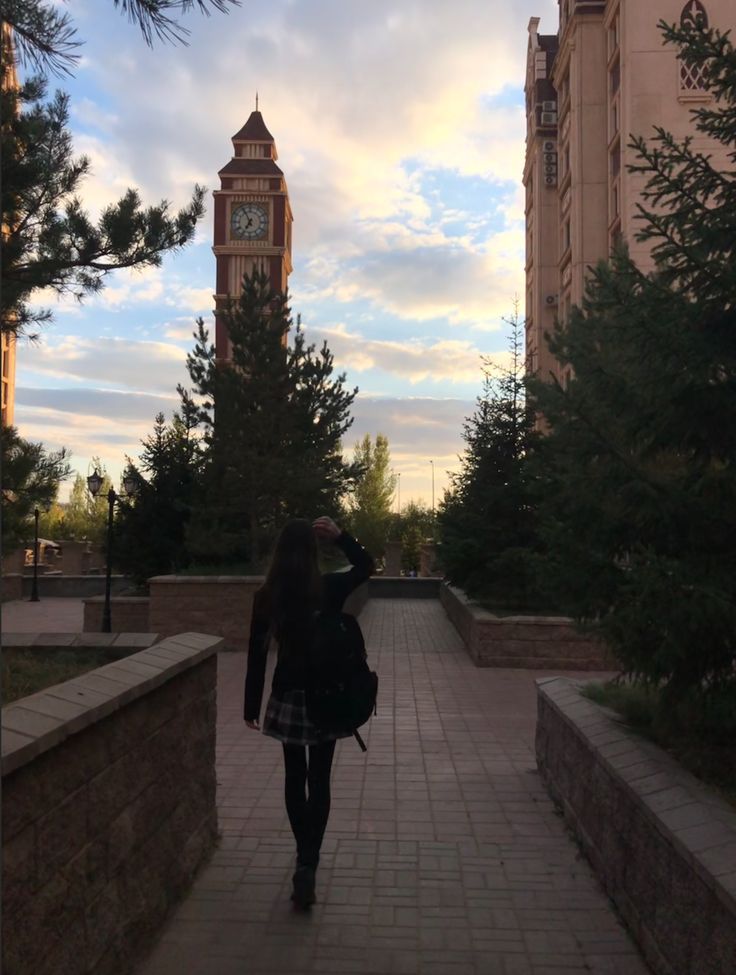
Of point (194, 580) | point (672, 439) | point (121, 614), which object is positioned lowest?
point (121, 614)

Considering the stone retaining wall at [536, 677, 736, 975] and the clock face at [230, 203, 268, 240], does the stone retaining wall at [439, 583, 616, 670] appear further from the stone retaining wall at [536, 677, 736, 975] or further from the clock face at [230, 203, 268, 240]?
the clock face at [230, 203, 268, 240]

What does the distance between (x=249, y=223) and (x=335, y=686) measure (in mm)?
70175

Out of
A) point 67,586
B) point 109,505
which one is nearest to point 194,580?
point 109,505

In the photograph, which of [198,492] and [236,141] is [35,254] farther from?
[236,141]

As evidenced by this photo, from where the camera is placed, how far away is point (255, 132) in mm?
72250

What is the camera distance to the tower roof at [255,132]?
72.0 metres

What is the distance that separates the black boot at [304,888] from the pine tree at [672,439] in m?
1.95

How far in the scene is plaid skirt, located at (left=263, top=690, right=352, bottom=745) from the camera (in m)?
4.74

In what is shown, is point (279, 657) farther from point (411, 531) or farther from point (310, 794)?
point (411, 531)

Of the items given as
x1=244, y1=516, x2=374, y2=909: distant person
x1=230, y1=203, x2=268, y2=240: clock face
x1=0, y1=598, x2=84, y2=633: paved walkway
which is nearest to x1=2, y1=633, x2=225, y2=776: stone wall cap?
x1=244, y1=516, x2=374, y2=909: distant person

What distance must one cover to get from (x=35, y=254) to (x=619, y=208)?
30.1 m

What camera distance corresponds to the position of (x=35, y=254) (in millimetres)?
6039

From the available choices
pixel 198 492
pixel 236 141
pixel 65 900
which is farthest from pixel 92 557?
pixel 65 900

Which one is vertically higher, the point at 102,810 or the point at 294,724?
the point at 294,724
